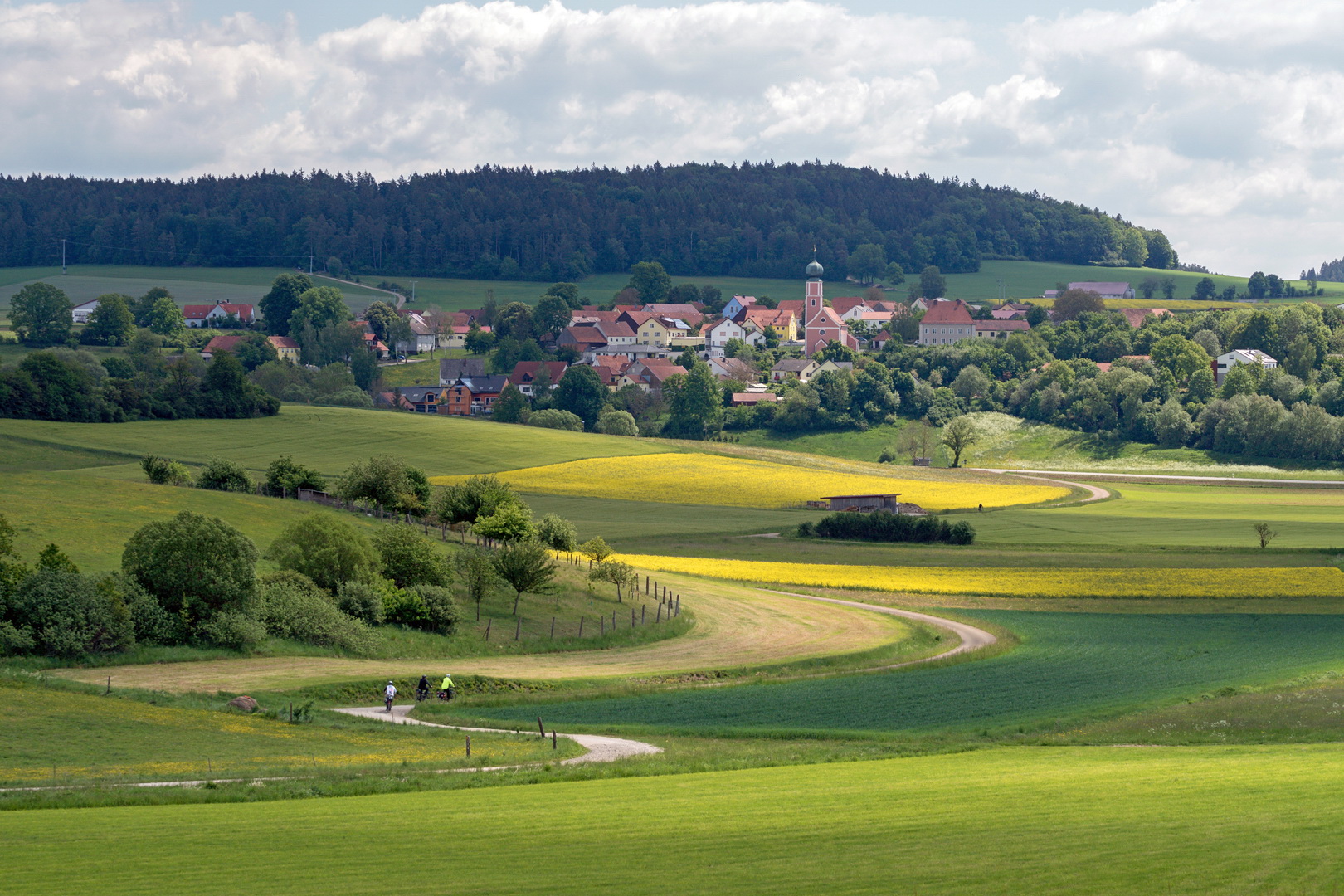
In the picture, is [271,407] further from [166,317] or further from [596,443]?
[166,317]

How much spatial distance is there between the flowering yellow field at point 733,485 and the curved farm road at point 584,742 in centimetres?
5886

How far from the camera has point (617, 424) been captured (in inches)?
5615

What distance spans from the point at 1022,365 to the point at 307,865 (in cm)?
16707

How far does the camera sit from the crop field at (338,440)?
100 m

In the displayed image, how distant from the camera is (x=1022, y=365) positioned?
174m

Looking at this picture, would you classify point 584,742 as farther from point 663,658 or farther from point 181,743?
point 663,658

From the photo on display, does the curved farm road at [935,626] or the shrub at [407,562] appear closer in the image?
the curved farm road at [935,626]

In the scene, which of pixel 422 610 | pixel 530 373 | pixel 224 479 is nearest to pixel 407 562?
pixel 422 610

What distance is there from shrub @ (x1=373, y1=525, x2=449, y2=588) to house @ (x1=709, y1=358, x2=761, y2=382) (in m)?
120

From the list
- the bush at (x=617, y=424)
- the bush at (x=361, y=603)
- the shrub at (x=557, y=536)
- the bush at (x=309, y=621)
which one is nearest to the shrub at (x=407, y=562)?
the bush at (x=361, y=603)

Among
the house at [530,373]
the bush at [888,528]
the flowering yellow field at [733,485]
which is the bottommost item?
the bush at [888,528]

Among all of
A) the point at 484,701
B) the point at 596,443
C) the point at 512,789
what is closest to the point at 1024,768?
the point at 512,789

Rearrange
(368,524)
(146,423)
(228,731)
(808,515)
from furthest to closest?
(146,423)
(808,515)
(368,524)
(228,731)

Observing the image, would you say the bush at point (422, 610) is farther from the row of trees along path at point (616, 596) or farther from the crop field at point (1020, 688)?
the crop field at point (1020, 688)
